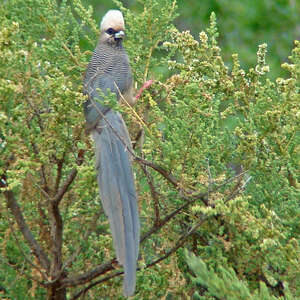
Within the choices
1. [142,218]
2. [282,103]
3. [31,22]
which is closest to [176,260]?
[142,218]

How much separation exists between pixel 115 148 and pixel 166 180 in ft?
1.63

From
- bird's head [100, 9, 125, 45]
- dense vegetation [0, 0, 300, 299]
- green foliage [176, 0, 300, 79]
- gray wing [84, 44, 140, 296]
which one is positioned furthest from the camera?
green foliage [176, 0, 300, 79]

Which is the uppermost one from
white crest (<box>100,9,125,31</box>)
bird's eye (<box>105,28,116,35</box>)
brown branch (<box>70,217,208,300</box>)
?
white crest (<box>100,9,125,31</box>)

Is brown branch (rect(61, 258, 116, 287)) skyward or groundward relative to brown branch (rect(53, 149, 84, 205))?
groundward

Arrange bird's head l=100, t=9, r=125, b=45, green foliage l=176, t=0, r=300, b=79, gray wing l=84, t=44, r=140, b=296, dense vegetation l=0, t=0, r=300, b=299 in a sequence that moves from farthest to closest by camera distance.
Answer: green foliage l=176, t=0, r=300, b=79 < bird's head l=100, t=9, r=125, b=45 < gray wing l=84, t=44, r=140, b=296 < dense vegetation l=0, t=0, r=300, b=299

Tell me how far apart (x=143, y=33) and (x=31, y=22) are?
0.50 meters

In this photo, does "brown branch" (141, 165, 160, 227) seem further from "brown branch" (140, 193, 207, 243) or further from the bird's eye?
the bird's eye

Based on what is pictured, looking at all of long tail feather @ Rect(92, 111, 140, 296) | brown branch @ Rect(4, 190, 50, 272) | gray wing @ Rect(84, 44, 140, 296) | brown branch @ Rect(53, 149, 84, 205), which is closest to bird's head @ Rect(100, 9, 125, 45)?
gray wing @ Rect(84, 44, 140, 296)

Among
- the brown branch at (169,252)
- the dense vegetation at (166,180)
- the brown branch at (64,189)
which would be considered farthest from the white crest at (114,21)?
the brown branch at (169,252)

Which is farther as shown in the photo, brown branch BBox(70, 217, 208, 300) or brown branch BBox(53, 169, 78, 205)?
brown branch BBox(53, 169, 78, 205)

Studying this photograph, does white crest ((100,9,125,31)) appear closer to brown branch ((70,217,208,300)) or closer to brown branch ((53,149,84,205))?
brown branch ((53,149,84,205))

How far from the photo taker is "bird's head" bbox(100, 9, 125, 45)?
3.83 meters

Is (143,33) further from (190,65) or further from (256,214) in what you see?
(256,214)

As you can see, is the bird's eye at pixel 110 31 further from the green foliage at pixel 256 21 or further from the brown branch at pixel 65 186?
the green foliage at pixel 256 21
